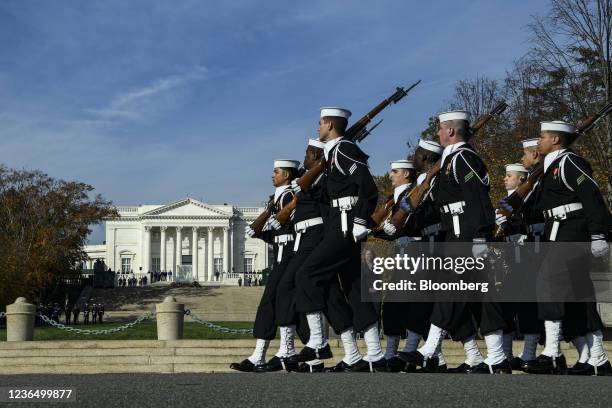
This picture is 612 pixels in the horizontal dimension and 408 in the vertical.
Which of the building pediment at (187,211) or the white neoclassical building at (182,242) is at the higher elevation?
the building pediment at (187,211)

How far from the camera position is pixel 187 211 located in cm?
11912

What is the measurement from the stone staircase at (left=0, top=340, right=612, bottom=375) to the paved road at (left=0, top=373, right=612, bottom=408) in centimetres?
606

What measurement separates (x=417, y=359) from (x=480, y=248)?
1.21 meters

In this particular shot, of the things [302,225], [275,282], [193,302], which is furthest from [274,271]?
[193,302]

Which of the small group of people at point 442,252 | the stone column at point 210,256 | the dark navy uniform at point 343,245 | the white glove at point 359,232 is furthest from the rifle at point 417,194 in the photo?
the stone column at point 210,256

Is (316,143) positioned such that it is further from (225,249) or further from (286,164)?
(225,249)

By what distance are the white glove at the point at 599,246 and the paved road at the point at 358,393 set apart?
181 cm

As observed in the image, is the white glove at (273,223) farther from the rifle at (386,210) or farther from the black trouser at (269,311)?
the rifle at (386,210)

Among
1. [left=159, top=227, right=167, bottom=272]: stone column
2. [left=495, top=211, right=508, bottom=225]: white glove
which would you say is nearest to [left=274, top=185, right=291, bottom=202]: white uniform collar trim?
[left=495, top=211, right=508, bottom=225]: white glove

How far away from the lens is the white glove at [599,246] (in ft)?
26.9

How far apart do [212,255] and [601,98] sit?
9451 centimetres

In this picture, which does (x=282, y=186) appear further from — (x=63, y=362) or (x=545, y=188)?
(x=63, y=362)

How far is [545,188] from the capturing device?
877cm

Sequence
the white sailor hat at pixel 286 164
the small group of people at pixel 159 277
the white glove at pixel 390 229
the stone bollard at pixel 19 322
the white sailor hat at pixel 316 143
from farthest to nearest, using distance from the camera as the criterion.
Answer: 1. the small group of people at pixel 159 277
2. the stone bollard at pixel 19 322
3. the white sailor hat at pixel 286 164
4. the white sailor hat at pixel 316 143
5. the white glove at pixel 390 229
